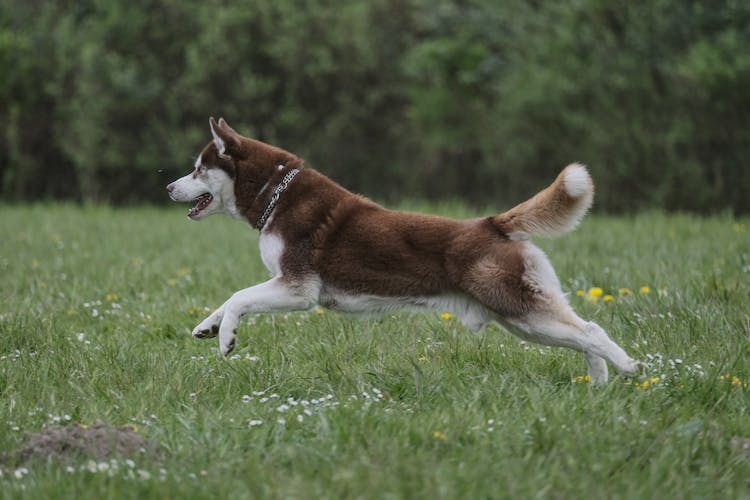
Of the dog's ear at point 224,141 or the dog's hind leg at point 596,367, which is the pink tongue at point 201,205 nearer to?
the dog's ear at point 224,141

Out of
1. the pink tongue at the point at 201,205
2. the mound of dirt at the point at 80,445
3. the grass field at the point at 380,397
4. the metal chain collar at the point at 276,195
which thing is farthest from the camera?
the pink tongue at the point at 201,205

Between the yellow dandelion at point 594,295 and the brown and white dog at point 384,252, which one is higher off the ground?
the brown and white dog at point 384,252

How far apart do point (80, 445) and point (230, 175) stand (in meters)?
2.24

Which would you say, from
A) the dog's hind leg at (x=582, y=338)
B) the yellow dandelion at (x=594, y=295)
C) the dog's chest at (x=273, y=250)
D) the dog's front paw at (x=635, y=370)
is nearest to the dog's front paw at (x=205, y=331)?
the dog's chest at (x=273, y=250)

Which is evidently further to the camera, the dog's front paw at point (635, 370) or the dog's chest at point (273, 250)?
the dog's chest at point (273, 250)

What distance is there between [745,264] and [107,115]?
13.2 meters

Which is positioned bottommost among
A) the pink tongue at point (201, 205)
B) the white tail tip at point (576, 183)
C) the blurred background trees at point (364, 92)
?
the blurred background trees at point (364, 92)

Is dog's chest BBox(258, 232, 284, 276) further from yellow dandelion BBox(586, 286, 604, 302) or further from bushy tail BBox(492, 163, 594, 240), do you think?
yellow dandelion BBox(586, 286, 604, 302)

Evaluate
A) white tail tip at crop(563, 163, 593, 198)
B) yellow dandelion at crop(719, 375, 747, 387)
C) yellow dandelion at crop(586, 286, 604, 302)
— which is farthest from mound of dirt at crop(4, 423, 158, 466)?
yellow dandelion at crop(586, 286, 604, 302)

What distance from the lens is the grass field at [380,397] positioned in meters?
3.78

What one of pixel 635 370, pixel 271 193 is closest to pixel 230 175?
pixel 271 193

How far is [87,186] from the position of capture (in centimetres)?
1922

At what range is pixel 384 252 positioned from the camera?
540cm

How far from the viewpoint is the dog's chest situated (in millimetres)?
5617
